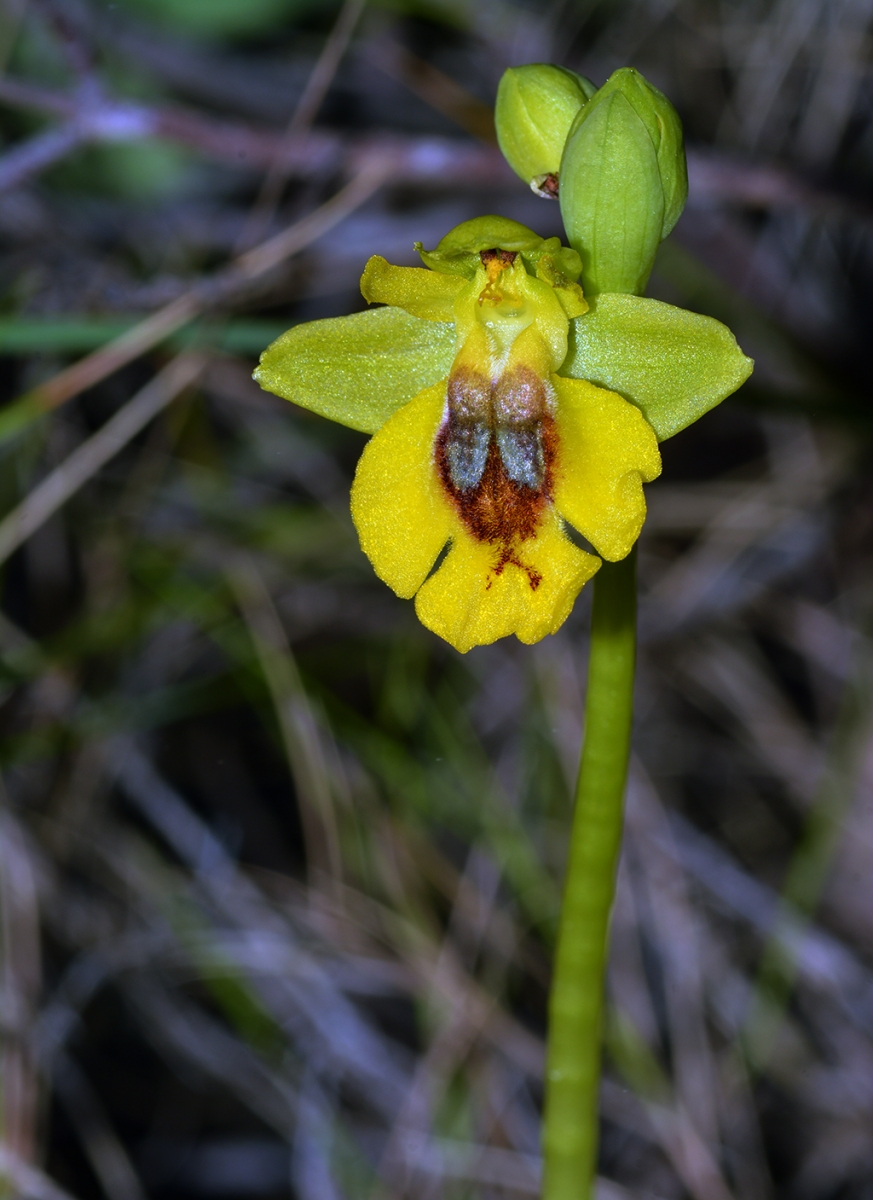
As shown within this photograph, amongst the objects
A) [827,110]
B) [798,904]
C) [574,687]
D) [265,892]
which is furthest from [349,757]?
[827,110]

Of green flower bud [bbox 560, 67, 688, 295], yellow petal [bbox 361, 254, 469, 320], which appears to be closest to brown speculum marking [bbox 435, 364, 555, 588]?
yellow petal [bbox 361, 254, 469, 320]

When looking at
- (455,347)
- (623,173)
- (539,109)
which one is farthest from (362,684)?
(623,173)

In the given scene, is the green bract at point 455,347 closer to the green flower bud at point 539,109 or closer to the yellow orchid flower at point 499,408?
the yellow orchid flower at point 499,408

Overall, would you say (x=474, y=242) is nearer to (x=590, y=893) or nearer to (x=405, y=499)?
(x=405, y=499)

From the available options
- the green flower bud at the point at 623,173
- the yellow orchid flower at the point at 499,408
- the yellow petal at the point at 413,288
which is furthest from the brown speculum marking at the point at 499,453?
the green flower bud at the point at 623,173

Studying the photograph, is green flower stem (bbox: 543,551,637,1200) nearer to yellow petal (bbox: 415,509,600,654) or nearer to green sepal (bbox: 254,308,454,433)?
yellow petal (bbox: 415,509,600,654)

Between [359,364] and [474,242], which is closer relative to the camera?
[474,242]
